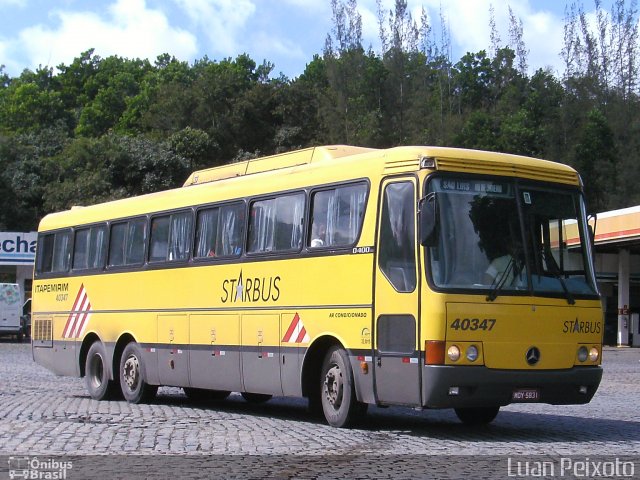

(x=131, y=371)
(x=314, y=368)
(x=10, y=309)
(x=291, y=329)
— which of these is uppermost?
(x=10, y=309)

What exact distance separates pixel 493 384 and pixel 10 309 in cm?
4023

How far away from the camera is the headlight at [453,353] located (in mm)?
12359

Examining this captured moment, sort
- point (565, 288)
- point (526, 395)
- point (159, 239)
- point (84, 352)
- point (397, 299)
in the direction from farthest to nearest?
point (84, 352), point (159, 239), point (565, 288), point (397, 299), point (526, 395)

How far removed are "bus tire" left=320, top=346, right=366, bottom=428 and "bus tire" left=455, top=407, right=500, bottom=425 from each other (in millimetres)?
1743

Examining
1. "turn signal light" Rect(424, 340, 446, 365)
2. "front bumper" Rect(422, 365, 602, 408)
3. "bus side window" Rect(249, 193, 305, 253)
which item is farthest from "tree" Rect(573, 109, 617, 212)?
"turn signal light" Rect(424, 340, 446, 365)

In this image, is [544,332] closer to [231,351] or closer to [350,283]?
[350,283]

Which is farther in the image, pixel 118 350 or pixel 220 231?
pixel 118 350

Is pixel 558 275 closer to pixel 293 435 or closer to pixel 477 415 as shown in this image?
pixel 477 415

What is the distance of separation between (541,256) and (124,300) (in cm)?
862

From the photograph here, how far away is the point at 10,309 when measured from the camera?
49562 mm

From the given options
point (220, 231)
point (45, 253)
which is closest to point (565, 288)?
point (220, 231)

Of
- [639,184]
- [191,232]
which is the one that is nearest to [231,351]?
[191,232]

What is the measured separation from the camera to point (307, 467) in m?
10.3

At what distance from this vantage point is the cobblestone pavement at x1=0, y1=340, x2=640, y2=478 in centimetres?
1061
